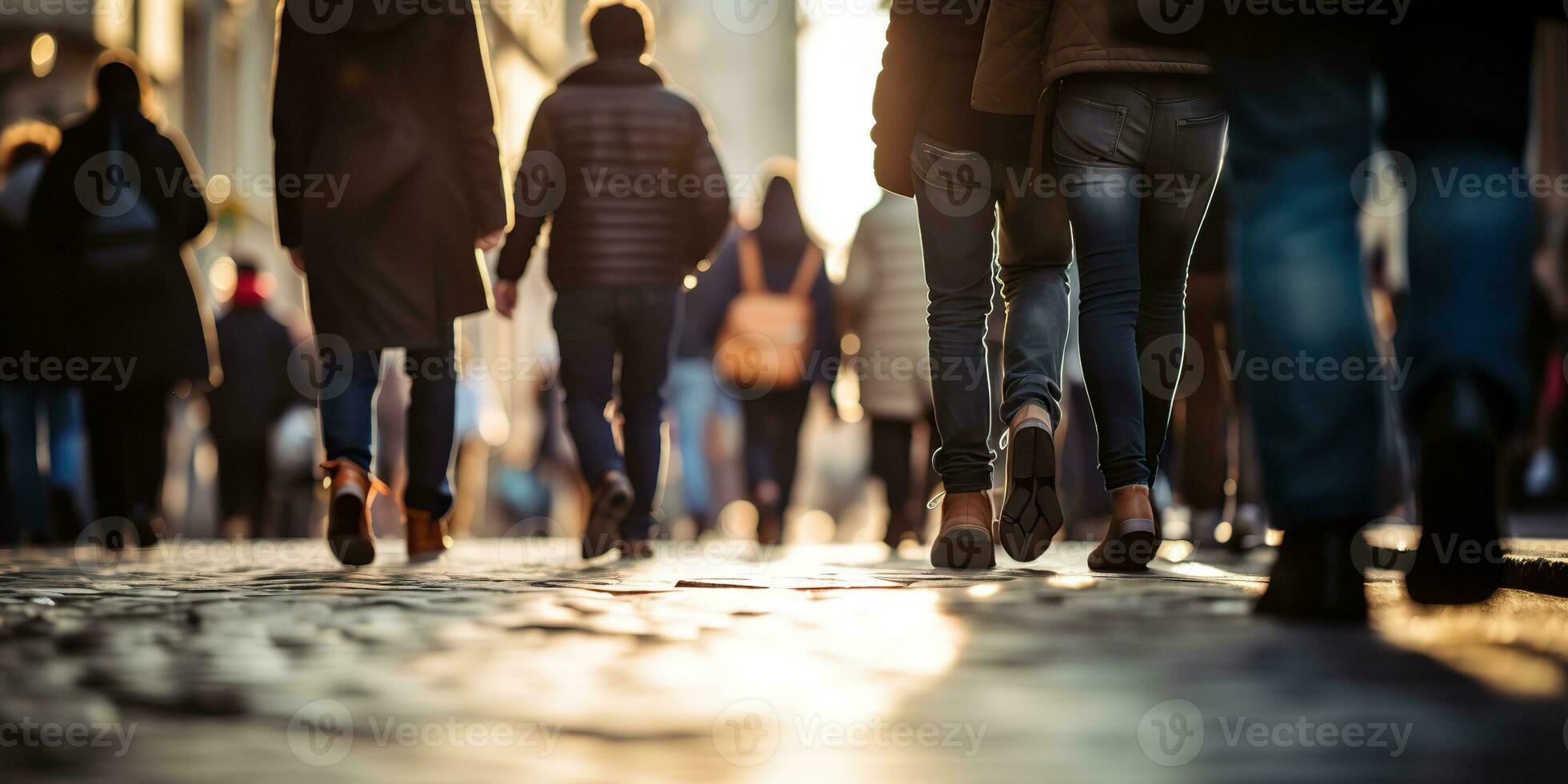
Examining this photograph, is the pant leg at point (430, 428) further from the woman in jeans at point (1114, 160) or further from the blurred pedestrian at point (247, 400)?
the blurred pedestrian at point (247, 400)

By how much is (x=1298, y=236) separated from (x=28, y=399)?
21.2 ft

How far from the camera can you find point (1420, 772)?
137cm

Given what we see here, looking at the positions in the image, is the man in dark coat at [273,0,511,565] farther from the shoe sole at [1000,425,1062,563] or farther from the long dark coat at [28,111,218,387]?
the shoe sole at [1000,425,1062,563]

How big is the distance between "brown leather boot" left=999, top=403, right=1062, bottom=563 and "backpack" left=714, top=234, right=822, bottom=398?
402 centimetres

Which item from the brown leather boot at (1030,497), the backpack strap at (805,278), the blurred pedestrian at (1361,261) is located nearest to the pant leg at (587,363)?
the brown leather boot at (1030,497)

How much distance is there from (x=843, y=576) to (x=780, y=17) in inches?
1534

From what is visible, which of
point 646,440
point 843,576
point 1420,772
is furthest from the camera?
point 646,440

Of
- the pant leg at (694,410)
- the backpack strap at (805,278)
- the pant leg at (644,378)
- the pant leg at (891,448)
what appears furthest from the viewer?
the pant leg at (694,410)

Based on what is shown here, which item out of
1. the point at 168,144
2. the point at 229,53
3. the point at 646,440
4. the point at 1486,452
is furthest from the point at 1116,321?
the point at 229,53

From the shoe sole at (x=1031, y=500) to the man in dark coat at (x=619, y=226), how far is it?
5.99 feet

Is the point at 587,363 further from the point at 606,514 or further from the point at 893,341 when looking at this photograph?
the point at 893,341

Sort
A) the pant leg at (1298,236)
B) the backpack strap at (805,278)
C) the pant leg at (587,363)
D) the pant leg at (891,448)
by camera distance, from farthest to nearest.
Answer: the backpack strap at (805,278)
the pant leg at (891,448)
the pant leg at (587,363)
the pant leg at (1298,236)

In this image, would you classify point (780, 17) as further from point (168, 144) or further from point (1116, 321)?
point (1116, 321)

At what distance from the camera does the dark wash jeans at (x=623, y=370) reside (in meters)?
5.40
